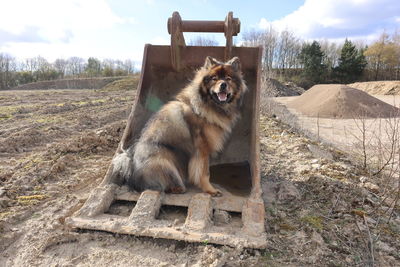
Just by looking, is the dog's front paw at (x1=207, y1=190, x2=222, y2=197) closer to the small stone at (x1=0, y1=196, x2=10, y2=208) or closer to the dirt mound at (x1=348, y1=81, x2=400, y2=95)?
the small stone at (x1=0, y1=196, x2=10, y2=208)

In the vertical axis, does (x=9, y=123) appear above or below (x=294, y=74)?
below

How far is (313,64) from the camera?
1678 inches

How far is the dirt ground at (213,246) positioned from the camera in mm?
2309

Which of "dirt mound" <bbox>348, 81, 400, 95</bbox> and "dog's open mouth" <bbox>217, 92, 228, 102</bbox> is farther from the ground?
"dirt mound" <bbox>348, 81, 400, 95</bbox>

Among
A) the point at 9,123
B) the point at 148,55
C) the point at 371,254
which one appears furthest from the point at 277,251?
the point at 9,123

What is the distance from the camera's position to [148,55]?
14.5 feet

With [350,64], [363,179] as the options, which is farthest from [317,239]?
[350,64]

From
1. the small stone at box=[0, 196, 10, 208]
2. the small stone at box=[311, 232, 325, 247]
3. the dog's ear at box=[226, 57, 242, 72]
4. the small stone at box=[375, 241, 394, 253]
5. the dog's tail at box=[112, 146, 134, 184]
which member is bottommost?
the small stone at box=[375, 241, 394, 253]

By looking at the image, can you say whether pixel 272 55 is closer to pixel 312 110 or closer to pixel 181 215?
pixel 312 110

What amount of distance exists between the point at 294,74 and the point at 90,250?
5078 cm

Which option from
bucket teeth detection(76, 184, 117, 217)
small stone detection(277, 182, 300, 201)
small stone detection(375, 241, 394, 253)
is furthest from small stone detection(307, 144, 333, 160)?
bucket teeth detection(76, 184, 117, 217)

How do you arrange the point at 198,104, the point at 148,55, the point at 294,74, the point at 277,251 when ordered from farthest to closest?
the point at 294,74
the point at 148,55
the point at 198,104
the point at 277,251

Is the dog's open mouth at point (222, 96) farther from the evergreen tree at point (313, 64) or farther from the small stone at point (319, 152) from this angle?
the evergreen tree at point (313, 64)

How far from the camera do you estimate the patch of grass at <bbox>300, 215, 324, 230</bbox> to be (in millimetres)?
2799
